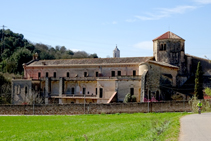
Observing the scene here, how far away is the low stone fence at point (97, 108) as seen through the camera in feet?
130

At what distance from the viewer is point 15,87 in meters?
59.6

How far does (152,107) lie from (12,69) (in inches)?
1731

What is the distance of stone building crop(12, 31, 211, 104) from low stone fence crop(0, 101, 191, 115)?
15.4 ft

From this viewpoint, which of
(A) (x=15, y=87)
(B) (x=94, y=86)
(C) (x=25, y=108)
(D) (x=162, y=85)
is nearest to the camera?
(C) (x=25, y=108)

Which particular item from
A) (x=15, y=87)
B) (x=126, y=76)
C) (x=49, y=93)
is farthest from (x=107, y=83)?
(x=15, y=87)

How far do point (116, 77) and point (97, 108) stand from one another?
9878 mm

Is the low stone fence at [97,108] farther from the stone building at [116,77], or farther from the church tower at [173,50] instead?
the church tower at [173,50]

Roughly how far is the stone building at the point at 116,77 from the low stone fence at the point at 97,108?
4.69 m

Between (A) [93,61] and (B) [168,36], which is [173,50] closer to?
(B) [168,36]

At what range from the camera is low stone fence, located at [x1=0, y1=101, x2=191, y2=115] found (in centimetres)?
3962

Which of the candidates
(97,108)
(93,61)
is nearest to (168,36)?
(93,61)

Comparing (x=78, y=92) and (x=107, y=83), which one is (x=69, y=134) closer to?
(x=107, y=83)

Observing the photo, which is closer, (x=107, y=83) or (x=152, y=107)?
(x=152, y=107)

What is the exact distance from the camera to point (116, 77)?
1980 inches
